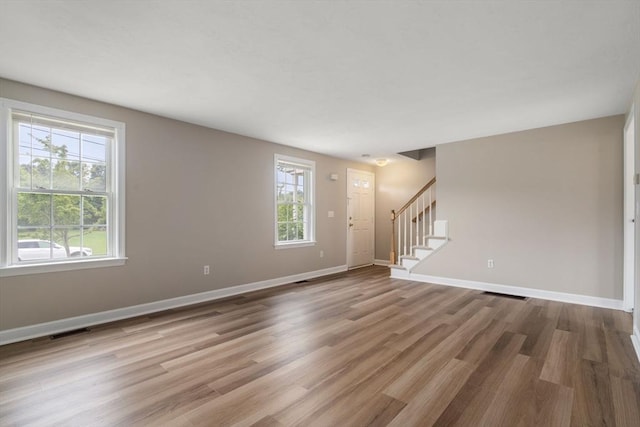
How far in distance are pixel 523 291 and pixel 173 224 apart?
5117 mm

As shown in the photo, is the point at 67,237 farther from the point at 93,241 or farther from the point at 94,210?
the point at 94,210

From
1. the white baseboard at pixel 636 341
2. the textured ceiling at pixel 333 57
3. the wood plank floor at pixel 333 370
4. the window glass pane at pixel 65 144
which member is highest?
the textured ceiling at pixel 333 57

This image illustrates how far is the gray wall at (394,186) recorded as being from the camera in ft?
23.5

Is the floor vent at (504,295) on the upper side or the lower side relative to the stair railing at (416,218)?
lower

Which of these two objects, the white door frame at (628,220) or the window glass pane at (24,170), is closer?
the window glass pane at (24,170)

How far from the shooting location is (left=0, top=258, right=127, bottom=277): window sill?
3026 mm

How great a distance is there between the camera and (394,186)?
25.0ft

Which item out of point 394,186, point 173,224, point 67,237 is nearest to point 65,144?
point 67,237

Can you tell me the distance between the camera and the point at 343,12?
2010mm

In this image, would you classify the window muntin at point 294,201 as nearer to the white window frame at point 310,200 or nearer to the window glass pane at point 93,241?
the white window frame at point 310,200

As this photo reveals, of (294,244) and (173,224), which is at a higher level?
(173,224)

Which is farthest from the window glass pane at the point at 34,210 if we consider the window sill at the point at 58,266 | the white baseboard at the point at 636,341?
the white baseboard at the point at 636,341

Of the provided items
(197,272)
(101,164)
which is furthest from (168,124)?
(197,272)

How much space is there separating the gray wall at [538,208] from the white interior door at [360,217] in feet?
6.61
